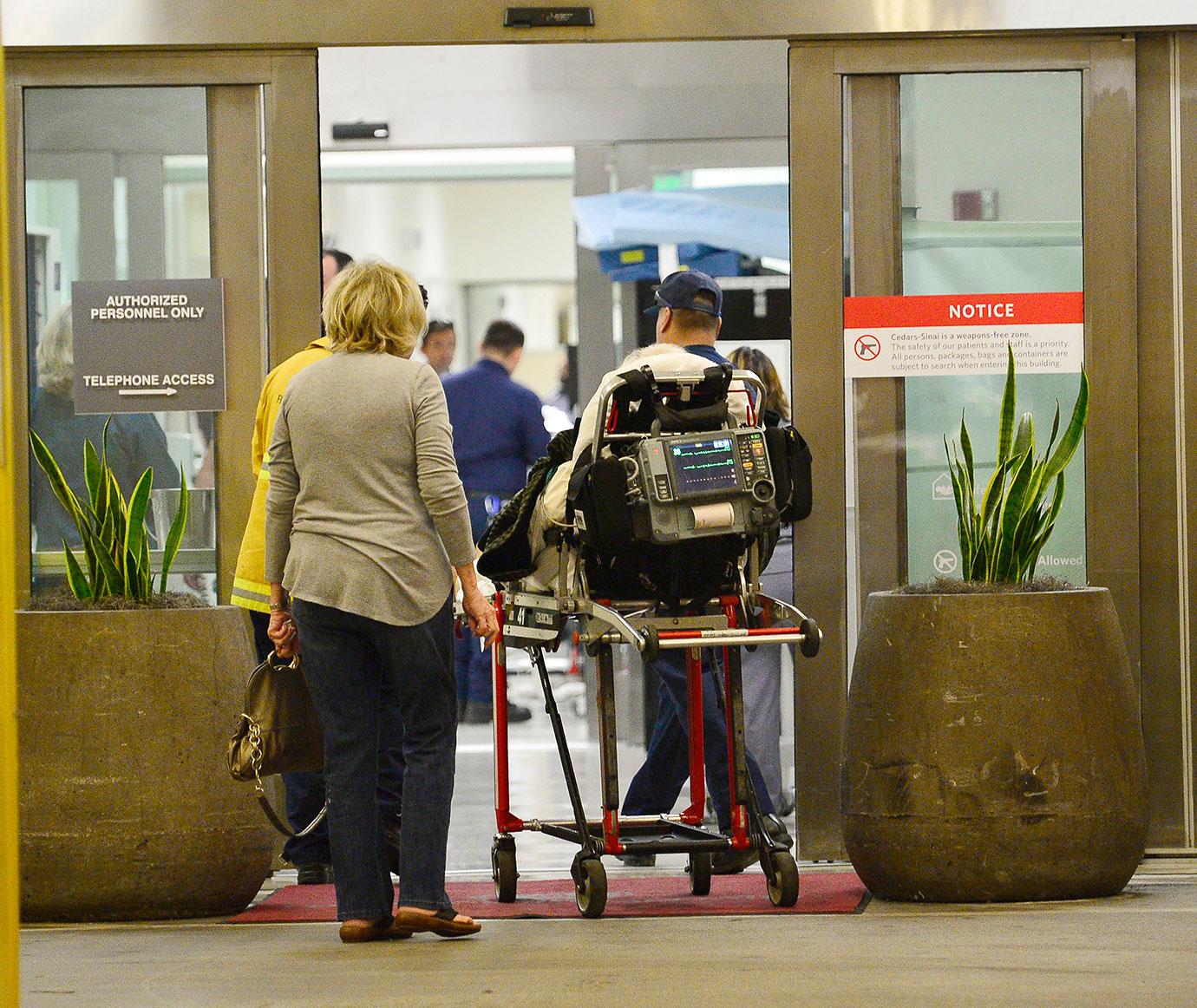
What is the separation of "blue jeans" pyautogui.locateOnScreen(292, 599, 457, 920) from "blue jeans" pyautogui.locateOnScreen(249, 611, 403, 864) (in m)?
0.95

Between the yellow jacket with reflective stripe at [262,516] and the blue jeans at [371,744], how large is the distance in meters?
0.98

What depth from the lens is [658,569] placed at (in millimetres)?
4973

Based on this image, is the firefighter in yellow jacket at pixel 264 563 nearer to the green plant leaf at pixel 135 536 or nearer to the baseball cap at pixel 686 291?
the green plant leaf at pixel 135 536

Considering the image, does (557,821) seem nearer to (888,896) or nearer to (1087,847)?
(888,896)

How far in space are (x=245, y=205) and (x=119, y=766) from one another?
2.00 meters

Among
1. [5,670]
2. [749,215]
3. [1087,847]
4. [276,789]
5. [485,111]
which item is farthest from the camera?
[485,111]

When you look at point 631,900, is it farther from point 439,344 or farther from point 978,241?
point 439,344

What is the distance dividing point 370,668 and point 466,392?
5.48 metres

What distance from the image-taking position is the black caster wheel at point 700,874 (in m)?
5.37

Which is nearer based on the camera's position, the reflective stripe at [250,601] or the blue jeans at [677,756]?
the reflective stripe at [250,601]

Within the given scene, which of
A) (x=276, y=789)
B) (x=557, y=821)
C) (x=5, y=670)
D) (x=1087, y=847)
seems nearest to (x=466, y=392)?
(x=276, y=789)

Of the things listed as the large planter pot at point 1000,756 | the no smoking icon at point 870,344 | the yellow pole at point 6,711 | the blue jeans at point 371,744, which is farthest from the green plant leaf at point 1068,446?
the yellow pole at point 6,711

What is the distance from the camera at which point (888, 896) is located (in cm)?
509

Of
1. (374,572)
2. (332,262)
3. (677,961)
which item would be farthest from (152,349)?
(677,961)
